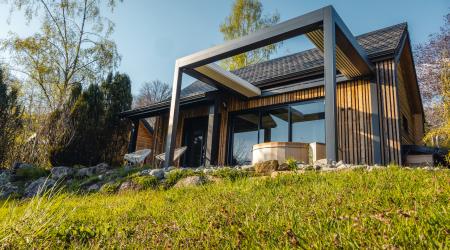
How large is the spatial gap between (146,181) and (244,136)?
461cm

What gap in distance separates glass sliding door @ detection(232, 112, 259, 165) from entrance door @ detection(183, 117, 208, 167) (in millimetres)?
1418

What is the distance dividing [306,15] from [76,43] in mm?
10425

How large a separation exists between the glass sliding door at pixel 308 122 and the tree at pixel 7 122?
7849 mm

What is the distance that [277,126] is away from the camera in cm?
796

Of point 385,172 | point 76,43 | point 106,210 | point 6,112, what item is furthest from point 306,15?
point 76,43

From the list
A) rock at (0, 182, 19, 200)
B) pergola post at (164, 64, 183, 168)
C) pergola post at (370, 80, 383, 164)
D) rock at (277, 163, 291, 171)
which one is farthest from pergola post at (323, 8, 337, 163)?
rock at (0, 182, 19, 200)

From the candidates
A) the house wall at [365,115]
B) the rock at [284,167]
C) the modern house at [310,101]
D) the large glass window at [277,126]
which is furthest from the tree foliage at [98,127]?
the rock at [284,167]

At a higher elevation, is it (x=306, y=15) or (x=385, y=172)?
(x=306, y=15)

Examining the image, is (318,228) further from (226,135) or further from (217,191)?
(226,135)

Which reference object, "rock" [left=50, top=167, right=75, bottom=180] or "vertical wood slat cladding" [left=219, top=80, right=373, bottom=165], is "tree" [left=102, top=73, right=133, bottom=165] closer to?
"rock" [left=50, top=167, right=75, bottom=180]

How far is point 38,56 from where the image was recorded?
1128cm

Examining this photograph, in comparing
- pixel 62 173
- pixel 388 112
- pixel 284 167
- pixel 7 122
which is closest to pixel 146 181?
pixel 284 167

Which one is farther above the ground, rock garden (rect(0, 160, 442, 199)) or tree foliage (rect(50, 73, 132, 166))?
tree foliage (rect(50, 73, 132, 166))

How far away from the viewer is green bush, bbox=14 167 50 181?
680 cm
